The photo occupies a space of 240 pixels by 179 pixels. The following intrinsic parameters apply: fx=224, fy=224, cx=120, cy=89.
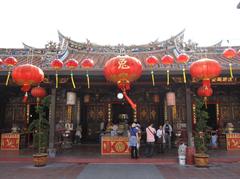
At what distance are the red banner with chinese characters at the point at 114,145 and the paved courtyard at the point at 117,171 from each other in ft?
4.57

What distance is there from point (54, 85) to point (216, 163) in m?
6.98

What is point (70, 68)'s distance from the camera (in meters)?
8.73

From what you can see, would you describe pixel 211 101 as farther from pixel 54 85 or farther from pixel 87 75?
pixel 54 85

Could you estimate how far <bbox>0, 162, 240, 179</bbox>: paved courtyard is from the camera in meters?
6.31

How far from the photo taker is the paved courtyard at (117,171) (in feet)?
20.7

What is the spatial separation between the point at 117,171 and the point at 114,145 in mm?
2546

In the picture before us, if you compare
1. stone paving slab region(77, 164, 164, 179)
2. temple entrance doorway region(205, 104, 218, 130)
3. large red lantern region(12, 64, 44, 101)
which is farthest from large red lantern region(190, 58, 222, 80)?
temple entrance doorway region(205, 104, 218, 130)

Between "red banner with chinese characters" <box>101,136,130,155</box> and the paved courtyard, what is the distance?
54.9 inches

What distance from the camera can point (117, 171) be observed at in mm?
6926

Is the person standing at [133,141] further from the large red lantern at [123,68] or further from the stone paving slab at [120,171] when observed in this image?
the large red lantern at [123,68]

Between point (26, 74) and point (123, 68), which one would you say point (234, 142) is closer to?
point (123, 68)

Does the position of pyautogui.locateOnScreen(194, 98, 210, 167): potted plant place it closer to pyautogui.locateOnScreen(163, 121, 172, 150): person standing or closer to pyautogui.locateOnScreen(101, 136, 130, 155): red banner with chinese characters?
pyautogui.locateOnScreen(163, 121, 172, 150): person standing

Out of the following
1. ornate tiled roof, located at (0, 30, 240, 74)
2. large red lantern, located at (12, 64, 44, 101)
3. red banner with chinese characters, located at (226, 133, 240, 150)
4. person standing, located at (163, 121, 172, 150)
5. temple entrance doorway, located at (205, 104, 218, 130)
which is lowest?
red banner with chinese characters, located at (226, 133, 240, 150)

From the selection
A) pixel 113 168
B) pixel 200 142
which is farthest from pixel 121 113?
pixel 200 142
